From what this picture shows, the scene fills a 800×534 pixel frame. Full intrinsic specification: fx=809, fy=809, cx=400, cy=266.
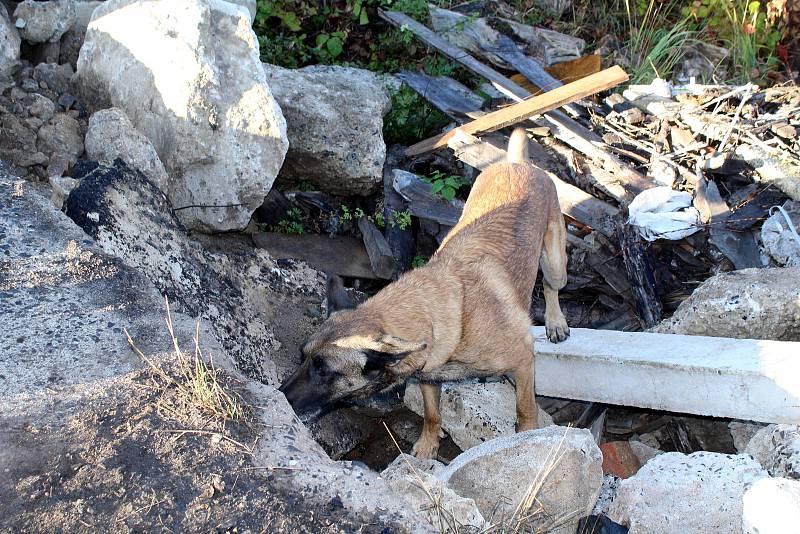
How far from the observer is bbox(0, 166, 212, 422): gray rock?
12.2 ft

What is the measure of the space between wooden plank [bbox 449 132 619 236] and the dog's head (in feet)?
9.45

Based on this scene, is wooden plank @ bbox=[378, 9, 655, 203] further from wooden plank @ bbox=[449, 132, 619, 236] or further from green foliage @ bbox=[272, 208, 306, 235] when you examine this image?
green foliage @ bbox=[272, 208, 306, 235]

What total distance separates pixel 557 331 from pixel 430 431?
128 cm

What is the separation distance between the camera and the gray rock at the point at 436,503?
3.41 meters

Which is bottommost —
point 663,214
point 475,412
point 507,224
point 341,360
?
point 475,412

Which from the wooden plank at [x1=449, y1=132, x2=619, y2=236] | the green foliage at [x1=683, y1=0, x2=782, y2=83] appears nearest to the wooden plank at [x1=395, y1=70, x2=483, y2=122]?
the wooden plank at [x1=449, y1=132, x2=619, y2=236]

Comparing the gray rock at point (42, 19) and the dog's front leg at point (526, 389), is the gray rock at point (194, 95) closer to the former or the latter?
the gray rock at point (42, 19)

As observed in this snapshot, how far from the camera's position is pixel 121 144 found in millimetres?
5562

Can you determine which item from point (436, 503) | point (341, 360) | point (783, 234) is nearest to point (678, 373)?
point (783, 234)

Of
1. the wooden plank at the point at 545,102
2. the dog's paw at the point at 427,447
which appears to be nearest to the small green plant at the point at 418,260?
the wooden plank at the point at 545,102

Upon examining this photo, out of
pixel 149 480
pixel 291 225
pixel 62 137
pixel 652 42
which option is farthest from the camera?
pixel 652 42

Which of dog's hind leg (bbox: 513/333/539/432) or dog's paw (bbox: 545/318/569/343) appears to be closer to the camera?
dog's hind leg (bbox: 513/333/539/432)

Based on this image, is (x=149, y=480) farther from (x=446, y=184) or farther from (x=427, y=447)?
(x=446, y=184)

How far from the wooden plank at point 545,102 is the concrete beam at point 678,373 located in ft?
8.25
